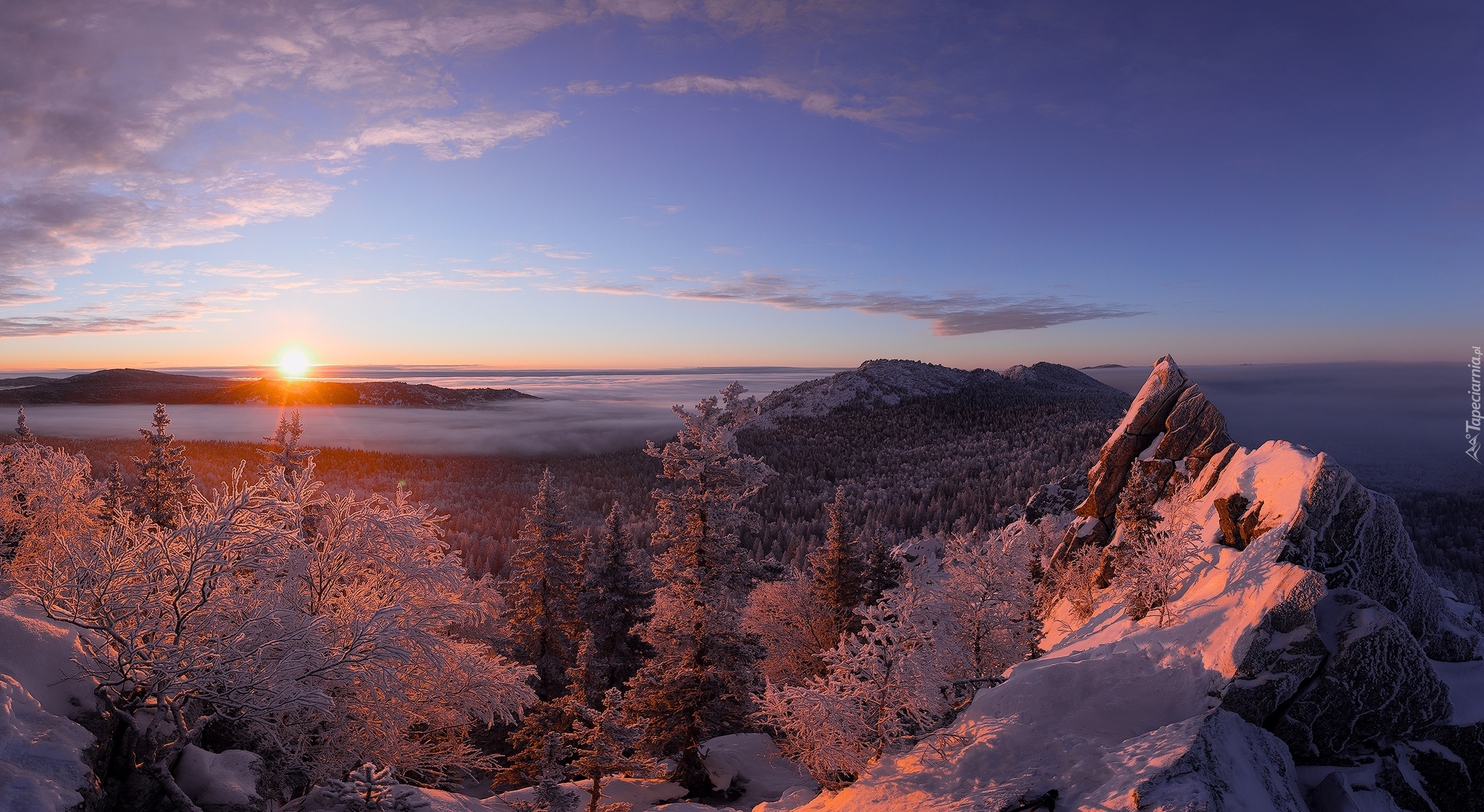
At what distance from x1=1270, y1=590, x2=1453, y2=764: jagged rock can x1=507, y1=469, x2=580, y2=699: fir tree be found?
29.8 m

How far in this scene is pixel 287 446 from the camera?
29250 mm

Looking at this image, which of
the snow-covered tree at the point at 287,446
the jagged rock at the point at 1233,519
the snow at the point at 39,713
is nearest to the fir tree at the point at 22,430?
the snow-covered tree at the point at 287,446

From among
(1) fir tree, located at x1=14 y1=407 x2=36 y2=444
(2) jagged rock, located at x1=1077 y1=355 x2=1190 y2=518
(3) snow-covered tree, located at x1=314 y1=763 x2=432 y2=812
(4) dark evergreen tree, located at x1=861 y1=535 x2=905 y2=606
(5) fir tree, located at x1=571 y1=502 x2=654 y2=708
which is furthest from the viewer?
(4) dark evergreen tree, located at x1=861 y1=535 x2=905 y2=606

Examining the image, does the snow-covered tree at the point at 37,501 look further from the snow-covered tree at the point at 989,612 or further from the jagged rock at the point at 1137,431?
the jagged rock at the point at 1137,431

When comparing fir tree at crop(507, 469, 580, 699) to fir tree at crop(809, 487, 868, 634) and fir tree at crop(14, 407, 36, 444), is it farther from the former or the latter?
fir tree at crop(14, 407, 36, 444)

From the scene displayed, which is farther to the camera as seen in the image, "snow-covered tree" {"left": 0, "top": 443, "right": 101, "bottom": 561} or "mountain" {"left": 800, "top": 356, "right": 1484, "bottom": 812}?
"snow-covered tree" {"left": 0, "top": 443, "right": 101, "bottom": 561}

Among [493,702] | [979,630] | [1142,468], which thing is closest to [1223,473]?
[1142,468]

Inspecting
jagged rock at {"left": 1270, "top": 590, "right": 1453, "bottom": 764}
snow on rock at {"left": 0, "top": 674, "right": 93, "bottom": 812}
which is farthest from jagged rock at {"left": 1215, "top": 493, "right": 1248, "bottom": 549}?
snow on rock at {"left": 0, "top": 674, "right": 93, "bottom": 812}

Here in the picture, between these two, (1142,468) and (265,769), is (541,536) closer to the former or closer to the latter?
(265,769)

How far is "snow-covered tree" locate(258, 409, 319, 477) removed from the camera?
28.4m

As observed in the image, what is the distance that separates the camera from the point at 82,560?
9.29 meters

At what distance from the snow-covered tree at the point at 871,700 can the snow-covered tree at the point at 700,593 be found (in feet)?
16.7

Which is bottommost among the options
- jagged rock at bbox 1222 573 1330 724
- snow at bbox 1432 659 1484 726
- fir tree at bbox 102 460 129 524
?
snow at bbox 1432 659 1484 726

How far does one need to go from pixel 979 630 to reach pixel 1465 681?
1421 centimetres
